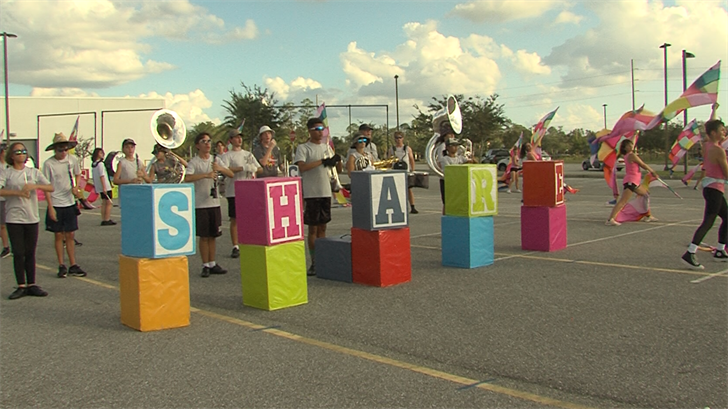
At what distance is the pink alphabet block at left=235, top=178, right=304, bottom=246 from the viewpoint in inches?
270

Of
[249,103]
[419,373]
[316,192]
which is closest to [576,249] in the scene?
[316,192]

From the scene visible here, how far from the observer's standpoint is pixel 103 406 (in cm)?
425

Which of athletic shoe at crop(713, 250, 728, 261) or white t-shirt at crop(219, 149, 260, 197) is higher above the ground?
white t-shirt at crop(219, 149, 260, 197)

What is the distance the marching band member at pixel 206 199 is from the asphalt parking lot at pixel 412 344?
1.08ft

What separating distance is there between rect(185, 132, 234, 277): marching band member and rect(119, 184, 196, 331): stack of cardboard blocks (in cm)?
237

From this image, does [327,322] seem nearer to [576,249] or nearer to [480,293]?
[480,293]

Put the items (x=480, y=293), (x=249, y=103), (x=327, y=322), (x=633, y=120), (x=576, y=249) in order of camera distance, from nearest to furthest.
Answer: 1. (x=327, y=322)
2. (x=480, y=293)
3. (x=576, y=249)
4. (x=633, y=120)
5. (x=249, y=103)

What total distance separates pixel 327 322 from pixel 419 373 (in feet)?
5.62

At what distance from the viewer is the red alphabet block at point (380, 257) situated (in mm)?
7809

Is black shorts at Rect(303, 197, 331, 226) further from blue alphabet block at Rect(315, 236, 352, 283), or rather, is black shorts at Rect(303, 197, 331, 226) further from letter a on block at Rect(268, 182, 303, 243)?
letter a on block at Rect(268, 182, 303, 243)

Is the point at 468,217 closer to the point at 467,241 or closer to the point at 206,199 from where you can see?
the point at 467,241

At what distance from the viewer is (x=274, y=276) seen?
6.84 meters

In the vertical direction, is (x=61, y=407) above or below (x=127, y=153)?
below

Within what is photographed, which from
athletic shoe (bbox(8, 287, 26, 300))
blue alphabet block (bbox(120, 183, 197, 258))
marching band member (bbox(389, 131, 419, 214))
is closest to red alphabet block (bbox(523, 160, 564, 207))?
blue alphabet block (bbox(120, 183, 197, 258))
